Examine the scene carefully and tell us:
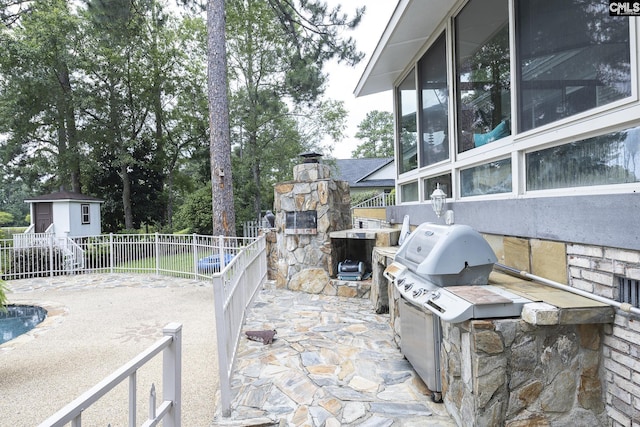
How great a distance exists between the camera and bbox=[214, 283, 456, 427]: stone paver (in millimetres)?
2311

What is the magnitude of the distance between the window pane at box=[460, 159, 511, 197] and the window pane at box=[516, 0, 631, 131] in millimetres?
388

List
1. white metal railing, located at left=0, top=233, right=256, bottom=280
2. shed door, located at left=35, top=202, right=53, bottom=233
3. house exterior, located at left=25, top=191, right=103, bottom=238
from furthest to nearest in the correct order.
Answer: shed door, located at left=35, top=202, right=53, bottom=233
house exterior, located at left=25, top=191, right=103, bottom=238
white metal railing, located at left=0, top=233, right=256, bottom=280

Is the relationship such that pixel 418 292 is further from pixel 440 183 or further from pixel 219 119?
pixel 219 119

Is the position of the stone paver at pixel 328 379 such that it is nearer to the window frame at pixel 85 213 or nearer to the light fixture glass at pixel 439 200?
the light fixture glass at pixel 439 200

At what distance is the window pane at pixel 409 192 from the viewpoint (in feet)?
16.5

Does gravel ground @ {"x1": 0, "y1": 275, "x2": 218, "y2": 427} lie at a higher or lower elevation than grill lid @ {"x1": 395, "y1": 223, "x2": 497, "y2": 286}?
lower

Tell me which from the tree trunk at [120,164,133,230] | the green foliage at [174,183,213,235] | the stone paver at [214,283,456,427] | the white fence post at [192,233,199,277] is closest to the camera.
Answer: the stone paver at [214,283,456,427]

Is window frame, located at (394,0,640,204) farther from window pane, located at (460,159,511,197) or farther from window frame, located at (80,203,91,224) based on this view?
window frame, located at (80,203,91,224)

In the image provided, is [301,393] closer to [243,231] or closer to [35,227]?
[243,231]

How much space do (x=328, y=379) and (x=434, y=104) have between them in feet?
10.7

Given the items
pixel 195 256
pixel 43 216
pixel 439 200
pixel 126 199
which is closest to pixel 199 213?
pixel 126 199

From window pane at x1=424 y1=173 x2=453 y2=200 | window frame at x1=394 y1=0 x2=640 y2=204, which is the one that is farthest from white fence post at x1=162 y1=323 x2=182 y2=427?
window pane at x1=424 y1=173 x2=453 y2=200

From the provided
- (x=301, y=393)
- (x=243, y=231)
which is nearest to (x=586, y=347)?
(x=301, y=393)

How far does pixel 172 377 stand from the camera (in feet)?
5.22
